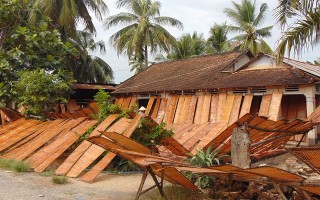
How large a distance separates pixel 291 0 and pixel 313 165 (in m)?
6.97

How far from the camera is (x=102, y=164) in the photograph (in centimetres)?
844

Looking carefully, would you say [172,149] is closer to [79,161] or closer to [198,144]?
→ [198,144]

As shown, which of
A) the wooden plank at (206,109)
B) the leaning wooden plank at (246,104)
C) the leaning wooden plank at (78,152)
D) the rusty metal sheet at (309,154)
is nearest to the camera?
the rusty metal sheet at (309,154)

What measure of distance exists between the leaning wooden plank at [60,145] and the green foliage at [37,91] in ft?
13.0

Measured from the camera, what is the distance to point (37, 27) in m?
16.4

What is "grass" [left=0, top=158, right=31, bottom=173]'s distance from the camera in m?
8.86

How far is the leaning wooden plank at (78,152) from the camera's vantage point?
8.61 metres

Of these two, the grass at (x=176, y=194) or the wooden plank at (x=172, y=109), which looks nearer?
the grass at (x=176, y=194)

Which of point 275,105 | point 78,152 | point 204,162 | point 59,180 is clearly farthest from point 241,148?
point 275,105

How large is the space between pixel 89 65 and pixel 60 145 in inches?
777

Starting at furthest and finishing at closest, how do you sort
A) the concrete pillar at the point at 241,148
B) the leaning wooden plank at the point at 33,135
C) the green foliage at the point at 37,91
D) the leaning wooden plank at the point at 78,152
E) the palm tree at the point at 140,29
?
the palm tree at the point at 140,29
the green foliage at the point at 37,91
the leaning wooden plank at the point at 33,135
the leaning wooden plank at the point at 78,152
the concrete pillar at the point at 241,148

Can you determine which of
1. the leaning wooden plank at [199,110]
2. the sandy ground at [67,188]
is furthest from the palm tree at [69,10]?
the sandy ground at [67,188]

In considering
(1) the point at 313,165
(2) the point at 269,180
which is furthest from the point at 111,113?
(1) the point at 313,165

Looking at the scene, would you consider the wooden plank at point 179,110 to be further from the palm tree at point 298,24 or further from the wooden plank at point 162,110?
the palm tree at point 298,24
